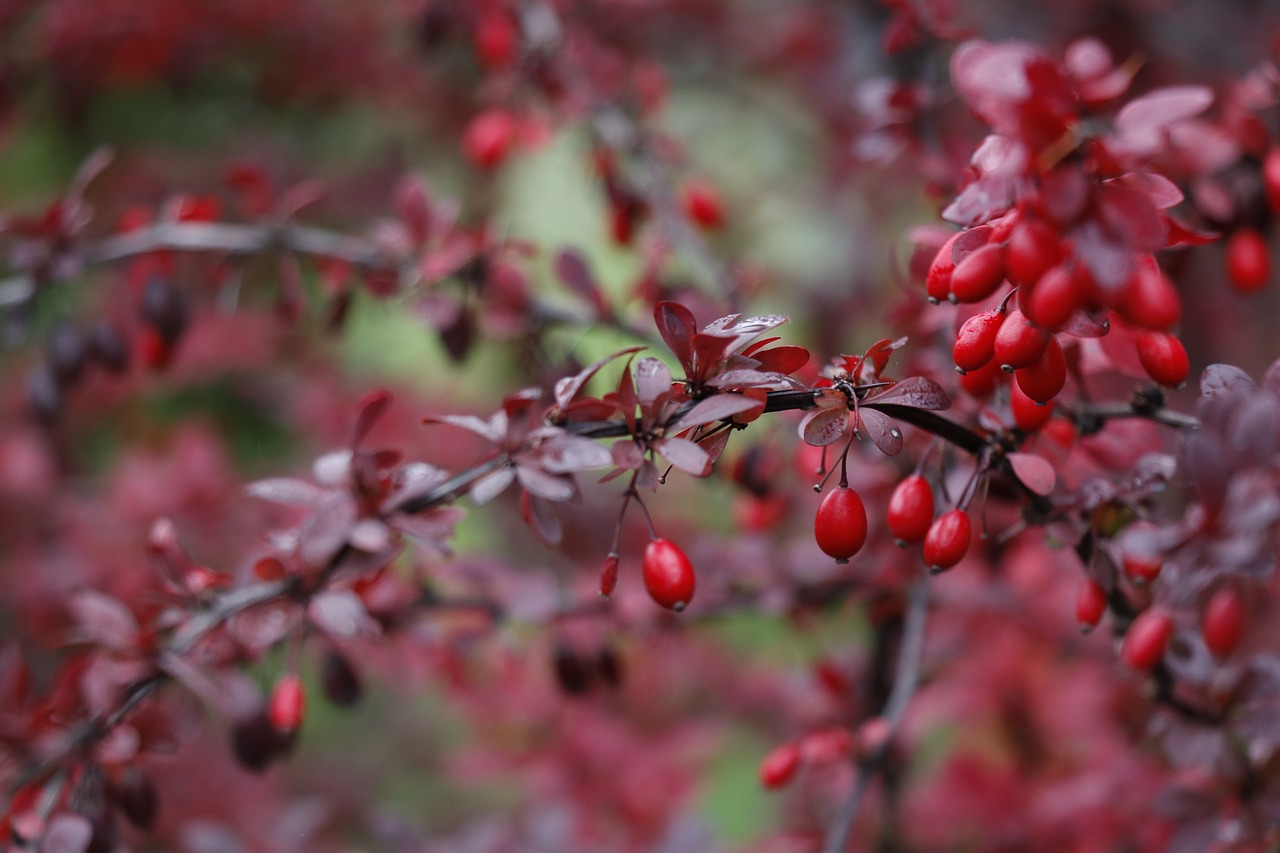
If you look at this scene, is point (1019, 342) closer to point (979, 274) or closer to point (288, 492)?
point (979, 274)

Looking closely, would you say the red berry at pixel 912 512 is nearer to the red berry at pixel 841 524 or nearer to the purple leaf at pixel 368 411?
the red berry at pixel 841 524

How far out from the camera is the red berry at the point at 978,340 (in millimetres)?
752

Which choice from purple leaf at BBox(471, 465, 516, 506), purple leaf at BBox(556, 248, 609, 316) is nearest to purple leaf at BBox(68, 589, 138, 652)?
purple leaf at BBox(471, 465, 516, 506)

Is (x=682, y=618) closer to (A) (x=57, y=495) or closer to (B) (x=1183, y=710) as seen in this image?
(B) (x=1183, y=710)

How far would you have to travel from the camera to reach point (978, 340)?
0.75 meters

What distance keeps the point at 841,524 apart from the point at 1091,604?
0.89ft

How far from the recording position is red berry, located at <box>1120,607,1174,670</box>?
88cm

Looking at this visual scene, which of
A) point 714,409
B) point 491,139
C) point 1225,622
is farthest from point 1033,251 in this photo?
point 491,139

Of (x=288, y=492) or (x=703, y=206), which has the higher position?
(x=288, y=492)

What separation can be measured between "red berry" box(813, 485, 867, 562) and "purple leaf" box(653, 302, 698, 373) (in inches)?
6.1

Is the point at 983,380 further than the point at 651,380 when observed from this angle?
Yes

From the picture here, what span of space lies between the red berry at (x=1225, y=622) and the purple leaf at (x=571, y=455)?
2.07 feet

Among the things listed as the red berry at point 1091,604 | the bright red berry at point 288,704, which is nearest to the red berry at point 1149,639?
the red berry at point 1091,604

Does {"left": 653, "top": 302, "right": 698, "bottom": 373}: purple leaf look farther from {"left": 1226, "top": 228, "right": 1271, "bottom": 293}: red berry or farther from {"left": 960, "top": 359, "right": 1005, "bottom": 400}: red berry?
{"left": 1226, "top": 228, "right": 1271, "bottom": 293}: red berry
